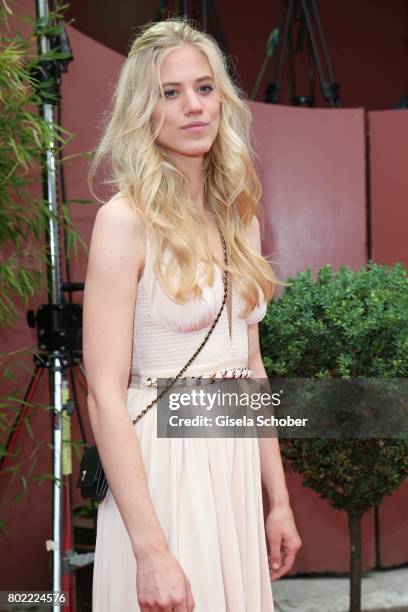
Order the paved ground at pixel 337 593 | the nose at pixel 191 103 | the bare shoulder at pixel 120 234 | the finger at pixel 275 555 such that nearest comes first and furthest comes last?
1. the bare shoulder at pixel 120 234
2. the nose at pixel 191 103
3. the finger at pixel 275 555
4. the paved ground at pixel 337 593

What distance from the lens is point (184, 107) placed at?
5.17 ft

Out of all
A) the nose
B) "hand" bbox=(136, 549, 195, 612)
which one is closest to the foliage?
the nose

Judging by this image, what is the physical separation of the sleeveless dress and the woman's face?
23 cm

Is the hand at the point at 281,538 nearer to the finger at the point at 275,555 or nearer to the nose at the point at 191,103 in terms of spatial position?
the finger at the point at 275,555

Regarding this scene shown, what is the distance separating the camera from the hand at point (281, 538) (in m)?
1.70

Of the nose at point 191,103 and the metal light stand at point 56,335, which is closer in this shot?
the nose at point 191,103

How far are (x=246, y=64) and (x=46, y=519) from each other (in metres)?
3.87

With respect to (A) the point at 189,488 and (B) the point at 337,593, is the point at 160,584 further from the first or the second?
(B) the point at 337,593

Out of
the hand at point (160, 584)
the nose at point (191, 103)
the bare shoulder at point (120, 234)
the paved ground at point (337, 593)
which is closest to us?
the hand at point (160, 584)

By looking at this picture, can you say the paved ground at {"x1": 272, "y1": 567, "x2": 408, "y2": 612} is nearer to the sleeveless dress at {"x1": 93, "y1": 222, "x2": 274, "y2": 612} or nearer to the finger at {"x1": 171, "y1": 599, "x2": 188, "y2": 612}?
the sleeveless dress at {"x1": 93, "y1": 222, "x2": 274, "y2": 612}

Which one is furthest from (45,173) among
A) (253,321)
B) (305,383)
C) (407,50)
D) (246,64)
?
(407,50)

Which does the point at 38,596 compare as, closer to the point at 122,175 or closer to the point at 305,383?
the point at 305,383

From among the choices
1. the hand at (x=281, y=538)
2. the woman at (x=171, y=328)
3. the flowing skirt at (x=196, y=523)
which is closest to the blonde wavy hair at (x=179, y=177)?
the woman at (x=171, y=328)

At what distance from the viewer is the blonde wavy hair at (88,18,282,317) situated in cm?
150
